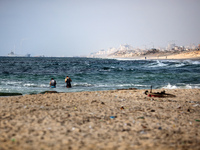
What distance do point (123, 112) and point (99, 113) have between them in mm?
Result: 1095

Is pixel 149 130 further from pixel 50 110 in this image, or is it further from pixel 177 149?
pixel 50 110

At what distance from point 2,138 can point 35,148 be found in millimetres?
1180

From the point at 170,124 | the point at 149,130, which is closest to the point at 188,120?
the point at 170,124

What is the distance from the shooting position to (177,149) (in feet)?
17.5

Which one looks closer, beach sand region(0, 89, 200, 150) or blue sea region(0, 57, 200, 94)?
beach sand region(0, 89, 200, 150)

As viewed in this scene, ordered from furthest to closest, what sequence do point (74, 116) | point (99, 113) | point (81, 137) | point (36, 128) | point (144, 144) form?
point (99, 113) < point (74, 116) < point (36, 128) < point (81, 137) < point (144, 144)

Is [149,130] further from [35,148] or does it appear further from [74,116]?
[35,148]

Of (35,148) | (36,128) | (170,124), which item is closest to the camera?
(35,148)

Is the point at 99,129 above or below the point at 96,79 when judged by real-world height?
above

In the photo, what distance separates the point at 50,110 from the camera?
9062mm

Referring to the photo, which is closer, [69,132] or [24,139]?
[24,139]

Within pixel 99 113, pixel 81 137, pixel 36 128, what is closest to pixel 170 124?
pixel 99 113

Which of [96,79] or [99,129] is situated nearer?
[99,129]

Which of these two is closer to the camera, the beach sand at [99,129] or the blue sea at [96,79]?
the beach sand at [99,129]
